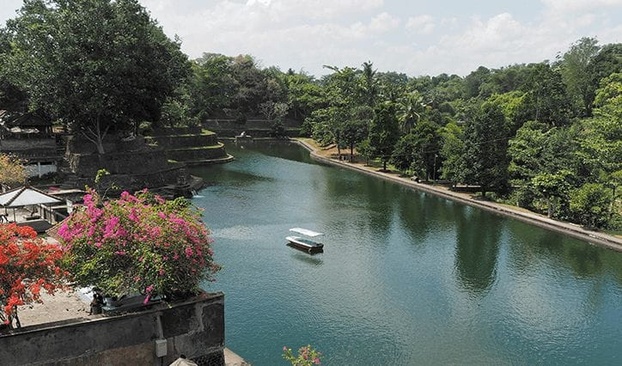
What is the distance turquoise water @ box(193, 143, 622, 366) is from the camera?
18.6m

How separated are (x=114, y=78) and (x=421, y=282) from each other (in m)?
24.9

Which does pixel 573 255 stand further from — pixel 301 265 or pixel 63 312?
pixel 63 312

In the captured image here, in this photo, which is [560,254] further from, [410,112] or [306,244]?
[410,112]

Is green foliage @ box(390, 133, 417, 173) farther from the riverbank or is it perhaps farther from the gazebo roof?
the gazebo roof

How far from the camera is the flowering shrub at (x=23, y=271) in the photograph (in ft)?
32.1

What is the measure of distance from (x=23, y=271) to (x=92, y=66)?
27344 mm

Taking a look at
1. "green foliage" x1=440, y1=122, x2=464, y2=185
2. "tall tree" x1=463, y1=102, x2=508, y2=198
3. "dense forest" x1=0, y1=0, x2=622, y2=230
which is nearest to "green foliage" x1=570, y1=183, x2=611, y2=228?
"dense forest" x1=0, y1=0, x2=622, y2=230

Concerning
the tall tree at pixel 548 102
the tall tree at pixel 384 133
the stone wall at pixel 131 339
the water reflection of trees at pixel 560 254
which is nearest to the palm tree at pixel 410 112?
the tall tree at pixel 384 133

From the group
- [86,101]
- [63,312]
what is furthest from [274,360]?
[86,101]

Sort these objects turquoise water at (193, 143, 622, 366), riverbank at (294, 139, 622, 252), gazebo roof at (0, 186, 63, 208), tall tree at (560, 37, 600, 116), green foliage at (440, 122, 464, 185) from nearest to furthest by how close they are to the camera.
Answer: turquoise water at (193, 143, 622, 366), gazebo roof at (0, 186, 63, 208), riverbank at (294, 139, 622, 252), green foliage at (440, 122, 464, 185), tall tree at (560, 37, 600, 116)

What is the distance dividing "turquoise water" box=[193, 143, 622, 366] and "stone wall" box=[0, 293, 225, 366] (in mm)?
5438

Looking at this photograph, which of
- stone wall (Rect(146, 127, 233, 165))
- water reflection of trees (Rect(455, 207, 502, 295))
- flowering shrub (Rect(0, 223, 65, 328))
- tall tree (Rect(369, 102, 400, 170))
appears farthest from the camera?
stone wall (Rect(146, 127, 233, 165))

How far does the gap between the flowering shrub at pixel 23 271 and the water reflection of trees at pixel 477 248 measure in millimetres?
18791

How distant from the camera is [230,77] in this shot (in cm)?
8931
